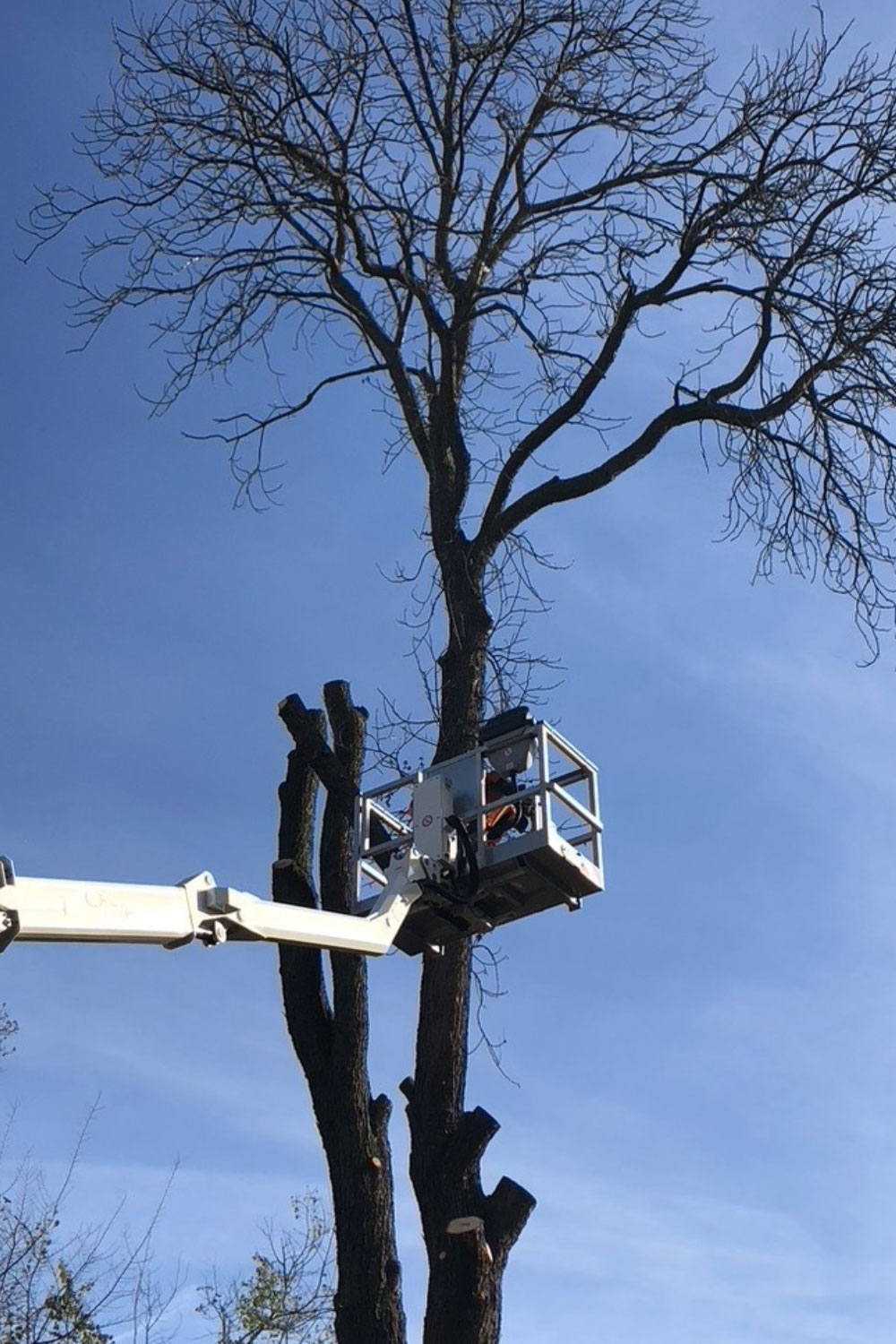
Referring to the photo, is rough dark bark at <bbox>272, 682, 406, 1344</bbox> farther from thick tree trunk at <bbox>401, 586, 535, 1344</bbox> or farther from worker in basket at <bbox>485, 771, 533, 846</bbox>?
worker in basket at <bbox>485, 771, 533, 846</bbox>

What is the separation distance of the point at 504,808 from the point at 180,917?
228 cm

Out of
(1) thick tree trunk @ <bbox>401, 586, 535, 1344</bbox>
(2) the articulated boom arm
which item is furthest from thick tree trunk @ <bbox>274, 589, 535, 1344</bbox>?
(2) the articulated boom arm

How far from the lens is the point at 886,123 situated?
11469 millimetres

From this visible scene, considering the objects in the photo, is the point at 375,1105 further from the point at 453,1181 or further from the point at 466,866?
the point at 466,866

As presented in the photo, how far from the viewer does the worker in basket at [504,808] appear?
961cm

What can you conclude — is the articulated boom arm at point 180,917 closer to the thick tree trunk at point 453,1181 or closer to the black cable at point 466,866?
the black cable at point 466,866

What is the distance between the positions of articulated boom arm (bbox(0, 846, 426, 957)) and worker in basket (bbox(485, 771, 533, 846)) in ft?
1.62

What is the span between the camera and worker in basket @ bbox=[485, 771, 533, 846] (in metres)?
9.61

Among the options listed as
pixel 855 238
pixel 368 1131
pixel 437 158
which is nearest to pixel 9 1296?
pixel 368 1131

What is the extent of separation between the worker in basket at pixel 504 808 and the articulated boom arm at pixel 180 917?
1.62 ft

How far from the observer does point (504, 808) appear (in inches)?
383

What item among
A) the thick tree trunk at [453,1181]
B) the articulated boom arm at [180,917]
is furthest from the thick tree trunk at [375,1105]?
the articulated boom arm at [180,917]

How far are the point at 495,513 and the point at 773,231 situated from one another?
235 centimetres

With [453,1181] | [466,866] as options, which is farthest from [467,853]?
[453,1181]
